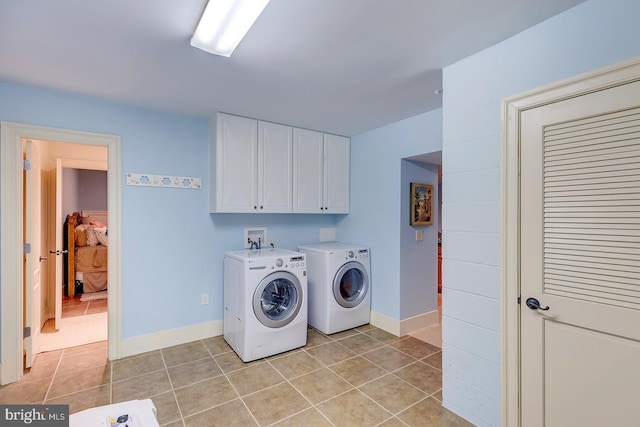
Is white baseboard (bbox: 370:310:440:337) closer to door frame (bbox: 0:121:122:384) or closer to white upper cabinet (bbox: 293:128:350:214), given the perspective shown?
white upper cabinet (bbox: 293:128:350:214)

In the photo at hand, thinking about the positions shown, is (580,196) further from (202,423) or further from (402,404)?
(202,423)

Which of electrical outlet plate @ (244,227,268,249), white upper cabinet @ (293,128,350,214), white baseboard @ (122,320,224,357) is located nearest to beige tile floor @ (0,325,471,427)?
white baseboard @ (122,320,224,357)

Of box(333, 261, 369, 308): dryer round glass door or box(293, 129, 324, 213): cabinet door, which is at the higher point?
box(293, 129, 324, 213): cabinet door

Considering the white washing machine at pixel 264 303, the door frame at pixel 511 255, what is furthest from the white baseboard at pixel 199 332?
the door frame at pixel 511 255

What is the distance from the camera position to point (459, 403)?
1969 mm

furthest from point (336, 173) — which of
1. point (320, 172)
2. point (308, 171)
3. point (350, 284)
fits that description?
point (350, 284)

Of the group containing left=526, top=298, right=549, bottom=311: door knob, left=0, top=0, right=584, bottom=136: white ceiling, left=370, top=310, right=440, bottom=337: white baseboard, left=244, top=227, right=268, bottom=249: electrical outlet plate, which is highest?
left=0, top=0, right=584, bottom=136: white ceiling

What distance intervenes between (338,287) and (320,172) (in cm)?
139

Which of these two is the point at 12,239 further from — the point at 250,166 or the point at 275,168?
the point at 275,168

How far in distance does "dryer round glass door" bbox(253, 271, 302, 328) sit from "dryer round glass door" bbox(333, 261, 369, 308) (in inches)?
21.0

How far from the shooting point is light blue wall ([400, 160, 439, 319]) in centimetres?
331

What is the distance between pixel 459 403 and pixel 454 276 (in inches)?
32.2

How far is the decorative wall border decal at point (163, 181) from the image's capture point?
Answer: 2.86 metres

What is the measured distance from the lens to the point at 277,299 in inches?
120
